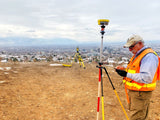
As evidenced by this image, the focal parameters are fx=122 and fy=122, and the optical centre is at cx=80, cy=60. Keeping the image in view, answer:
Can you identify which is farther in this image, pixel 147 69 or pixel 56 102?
pixel 56 102

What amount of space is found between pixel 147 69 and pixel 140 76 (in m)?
0.17

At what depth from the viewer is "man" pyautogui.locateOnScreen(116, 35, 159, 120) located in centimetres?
218

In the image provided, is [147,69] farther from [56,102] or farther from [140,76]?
[56,102]

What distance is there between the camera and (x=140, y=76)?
7.24ft

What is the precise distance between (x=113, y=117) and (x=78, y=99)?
1.61m

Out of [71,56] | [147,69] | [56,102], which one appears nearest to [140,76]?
[147,69]

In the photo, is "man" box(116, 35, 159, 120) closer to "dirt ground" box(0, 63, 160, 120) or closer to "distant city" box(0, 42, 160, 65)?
"distant city" box(0, 42, 160, 65)

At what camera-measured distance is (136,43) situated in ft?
7.92

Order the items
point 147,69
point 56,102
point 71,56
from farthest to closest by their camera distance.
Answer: point 71,56 < point 56,102 < point 147,69

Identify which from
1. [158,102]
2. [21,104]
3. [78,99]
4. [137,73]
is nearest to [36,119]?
[21,104]

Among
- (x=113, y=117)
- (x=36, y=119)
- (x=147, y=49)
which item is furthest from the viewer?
(x=113, y=117)

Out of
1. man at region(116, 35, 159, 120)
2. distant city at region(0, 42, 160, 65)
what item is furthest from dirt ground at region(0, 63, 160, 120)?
distant city at region(0, 42, 160, 65)

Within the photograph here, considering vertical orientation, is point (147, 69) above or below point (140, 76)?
above

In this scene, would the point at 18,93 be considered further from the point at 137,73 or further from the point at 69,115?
the point at 137,73
